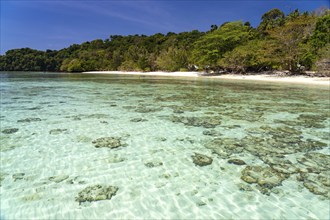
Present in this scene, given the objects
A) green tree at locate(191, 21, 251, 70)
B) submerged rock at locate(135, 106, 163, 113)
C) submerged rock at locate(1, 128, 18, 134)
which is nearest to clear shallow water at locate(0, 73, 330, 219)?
submerged rock at locate(1, 128, 18, 134)

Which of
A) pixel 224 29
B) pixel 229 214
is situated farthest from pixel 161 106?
pixel 224 29

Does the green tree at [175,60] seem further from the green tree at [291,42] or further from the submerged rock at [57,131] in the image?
the submerged rock at [57,131]

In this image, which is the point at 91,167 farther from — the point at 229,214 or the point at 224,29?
the point at 224,29

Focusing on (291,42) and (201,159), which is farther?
(291,42)

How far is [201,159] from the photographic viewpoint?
182 inches

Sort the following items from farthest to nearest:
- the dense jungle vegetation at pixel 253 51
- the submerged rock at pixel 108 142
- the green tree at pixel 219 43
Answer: the green tree at pixel 219 43, the dense jungle vegetation at pixel 253 51, the submerged rock at pixel 108 142

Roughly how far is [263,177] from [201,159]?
118 centimetres

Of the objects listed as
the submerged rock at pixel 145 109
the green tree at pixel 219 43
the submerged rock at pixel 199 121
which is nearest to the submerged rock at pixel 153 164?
the submerged rock at pixel 199 121

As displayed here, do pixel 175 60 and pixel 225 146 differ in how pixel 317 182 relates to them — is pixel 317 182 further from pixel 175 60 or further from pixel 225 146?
pixel 175 60

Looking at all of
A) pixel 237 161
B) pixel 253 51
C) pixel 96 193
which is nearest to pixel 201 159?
pixel 237 161

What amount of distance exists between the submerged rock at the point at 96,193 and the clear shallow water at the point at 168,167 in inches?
3.1

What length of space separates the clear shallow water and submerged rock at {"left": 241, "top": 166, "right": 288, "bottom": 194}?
0.05ft

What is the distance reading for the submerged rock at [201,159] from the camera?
445 centimetres

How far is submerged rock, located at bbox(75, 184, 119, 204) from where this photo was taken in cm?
326
